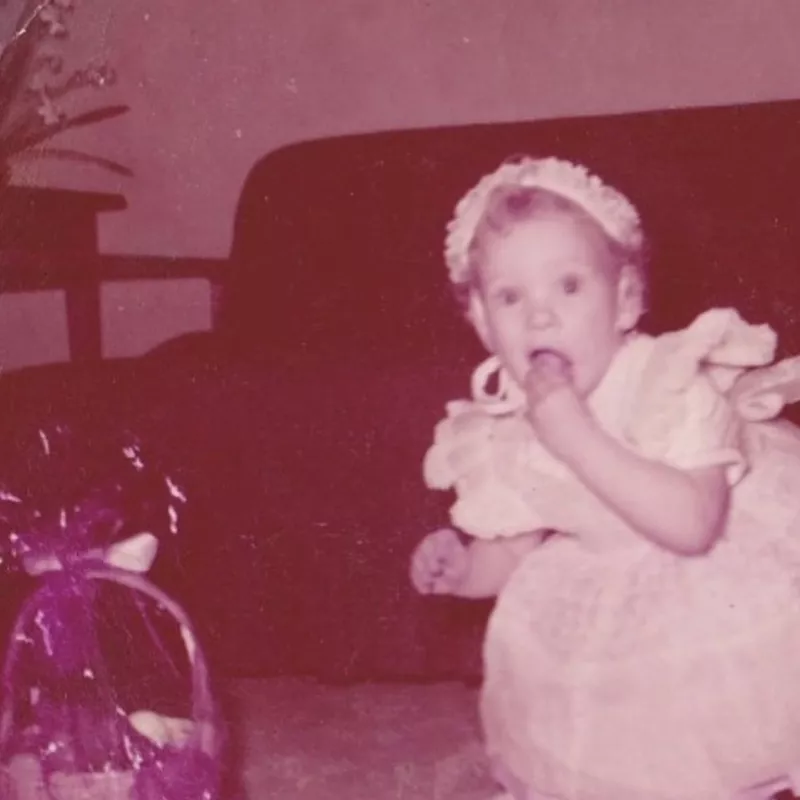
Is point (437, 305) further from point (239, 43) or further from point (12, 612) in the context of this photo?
point (12, 612)

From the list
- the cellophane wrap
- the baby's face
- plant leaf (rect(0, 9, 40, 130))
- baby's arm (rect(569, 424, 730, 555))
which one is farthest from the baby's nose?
plant leaf (rect(0, 9, 40, 130))

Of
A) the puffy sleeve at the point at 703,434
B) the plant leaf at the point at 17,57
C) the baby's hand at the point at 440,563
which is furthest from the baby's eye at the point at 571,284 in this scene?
the plant leaf at the point at 17,57

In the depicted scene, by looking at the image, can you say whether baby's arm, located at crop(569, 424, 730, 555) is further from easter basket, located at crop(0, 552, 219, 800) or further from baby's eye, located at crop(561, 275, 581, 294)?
easter basket, located at crop(0, 552, 219, 800)

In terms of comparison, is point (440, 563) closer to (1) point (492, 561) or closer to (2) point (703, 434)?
(1) point (492, 561)

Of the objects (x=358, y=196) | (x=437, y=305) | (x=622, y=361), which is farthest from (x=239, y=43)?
(x=622, y=361)

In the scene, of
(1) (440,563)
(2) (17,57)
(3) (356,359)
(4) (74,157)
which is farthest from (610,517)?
(2) (17,57)

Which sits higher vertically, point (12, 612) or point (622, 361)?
point (622, 361)

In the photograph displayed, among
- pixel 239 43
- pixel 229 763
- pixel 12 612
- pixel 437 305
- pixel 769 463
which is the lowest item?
pixel 229 763
